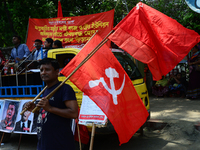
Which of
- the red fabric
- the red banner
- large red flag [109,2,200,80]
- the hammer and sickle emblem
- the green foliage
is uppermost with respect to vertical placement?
the green foliage

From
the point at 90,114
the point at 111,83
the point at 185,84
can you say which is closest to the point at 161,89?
the point at 185,84

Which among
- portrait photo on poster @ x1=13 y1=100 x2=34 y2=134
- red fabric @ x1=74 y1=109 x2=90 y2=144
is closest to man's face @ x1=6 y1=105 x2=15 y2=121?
portrait photo on poster @ x1=13 y1=100 x2=34 y2=134

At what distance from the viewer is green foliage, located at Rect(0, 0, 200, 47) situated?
34.2 ft

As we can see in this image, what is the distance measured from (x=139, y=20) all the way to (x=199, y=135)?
3.61 metres

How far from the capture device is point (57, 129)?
2.72 meters

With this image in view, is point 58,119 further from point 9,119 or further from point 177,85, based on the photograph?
point 177,85

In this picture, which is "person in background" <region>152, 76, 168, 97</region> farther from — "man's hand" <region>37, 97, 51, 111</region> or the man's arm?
"man's hand" <region>37, 97, 51, 111</region>

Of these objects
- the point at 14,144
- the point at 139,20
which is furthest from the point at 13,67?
the point at 139,20

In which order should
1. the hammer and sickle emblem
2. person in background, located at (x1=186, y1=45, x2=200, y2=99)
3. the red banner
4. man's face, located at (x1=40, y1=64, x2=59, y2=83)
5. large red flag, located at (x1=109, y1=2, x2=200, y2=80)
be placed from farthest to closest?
person in background, located at (x1=186, y1=45, x2=200, y2=99) → the red banner → the hammer and sickle emblem → large red flag, located at (x1=109, y1=2, x2=200, y2=80) → man's face, located at (x1=40, y1=64, x2=59, y2=83)

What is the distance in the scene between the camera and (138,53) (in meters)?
3.35

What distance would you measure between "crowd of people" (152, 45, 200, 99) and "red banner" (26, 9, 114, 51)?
3.35 metres

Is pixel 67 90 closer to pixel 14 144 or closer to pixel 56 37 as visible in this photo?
pixel 14 144

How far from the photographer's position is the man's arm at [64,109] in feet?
8.46

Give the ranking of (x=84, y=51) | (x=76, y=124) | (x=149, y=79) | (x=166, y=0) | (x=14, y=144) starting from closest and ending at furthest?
(x=84, y=51) < (x=76, y=124) < (x=14, y=144) < (x=166, y=0) < (x=149, y=79)
